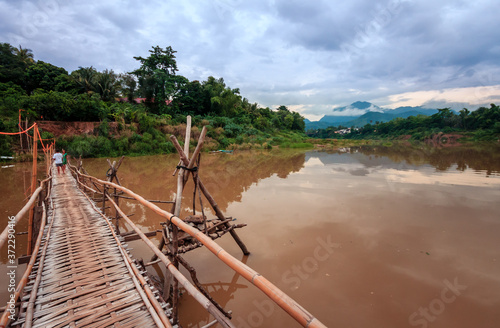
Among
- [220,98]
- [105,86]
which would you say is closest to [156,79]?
[105,86]

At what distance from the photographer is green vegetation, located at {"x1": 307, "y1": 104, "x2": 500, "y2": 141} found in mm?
36206

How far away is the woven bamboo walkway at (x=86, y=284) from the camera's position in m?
1.89

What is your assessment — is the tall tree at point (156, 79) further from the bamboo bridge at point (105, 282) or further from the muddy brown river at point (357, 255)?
the bamboo bridge at point (105, 282)

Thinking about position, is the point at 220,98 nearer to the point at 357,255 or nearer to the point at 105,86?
the point at 105,86

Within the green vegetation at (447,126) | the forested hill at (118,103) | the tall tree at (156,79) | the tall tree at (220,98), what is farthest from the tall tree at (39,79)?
the green vegetation at (447,126)

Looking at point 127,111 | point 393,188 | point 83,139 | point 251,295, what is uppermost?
point 127,111

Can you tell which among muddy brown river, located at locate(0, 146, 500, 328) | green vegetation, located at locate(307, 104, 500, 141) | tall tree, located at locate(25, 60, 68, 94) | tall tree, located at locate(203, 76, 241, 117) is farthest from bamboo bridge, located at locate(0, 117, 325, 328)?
green vegetation, located at locate(307, 104, 500, 141)

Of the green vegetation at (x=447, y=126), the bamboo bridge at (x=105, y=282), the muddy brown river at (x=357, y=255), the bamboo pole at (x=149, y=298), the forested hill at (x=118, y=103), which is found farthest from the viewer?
Answer: the green vegetation at (x=447, y=126)

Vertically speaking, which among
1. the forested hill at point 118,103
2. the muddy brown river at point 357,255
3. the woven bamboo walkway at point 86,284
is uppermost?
the forested hill at point 118,103

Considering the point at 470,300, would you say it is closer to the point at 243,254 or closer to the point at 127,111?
the point at 243,254

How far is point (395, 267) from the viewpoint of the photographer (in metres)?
3.91

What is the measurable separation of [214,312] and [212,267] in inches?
99.7

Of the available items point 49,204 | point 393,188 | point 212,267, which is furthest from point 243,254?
point 393,188

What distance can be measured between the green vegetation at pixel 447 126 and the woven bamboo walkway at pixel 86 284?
48.1 m
